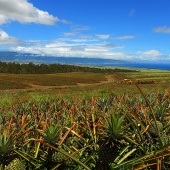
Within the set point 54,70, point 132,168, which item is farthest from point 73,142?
point 54,70

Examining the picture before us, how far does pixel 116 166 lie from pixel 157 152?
0.97 feet

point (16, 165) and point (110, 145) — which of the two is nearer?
point (16, 165)

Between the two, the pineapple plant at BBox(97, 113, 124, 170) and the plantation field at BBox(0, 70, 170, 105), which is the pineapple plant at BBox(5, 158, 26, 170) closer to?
the pineapple plant at BBox(97, 113, 124, 170)

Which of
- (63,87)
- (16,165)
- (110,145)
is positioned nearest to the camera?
(16,165)

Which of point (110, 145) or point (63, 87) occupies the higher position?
point (110, 145)

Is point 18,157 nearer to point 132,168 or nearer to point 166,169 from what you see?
point 132,168

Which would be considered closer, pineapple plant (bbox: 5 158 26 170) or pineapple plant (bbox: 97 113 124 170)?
pineapple plant (bbox: 5 158 26 170)

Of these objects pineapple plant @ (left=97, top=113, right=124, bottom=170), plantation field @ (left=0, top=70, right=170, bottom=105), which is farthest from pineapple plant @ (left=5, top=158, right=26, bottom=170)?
plantation field @ (left=0, top=70, right=170, bottom=105)

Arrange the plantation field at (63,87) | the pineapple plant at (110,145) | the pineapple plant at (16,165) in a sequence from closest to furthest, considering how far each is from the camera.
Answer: the pineapple plant at (16,165) → the pineapple plant at (110,145) → the plantation field at (63,87)

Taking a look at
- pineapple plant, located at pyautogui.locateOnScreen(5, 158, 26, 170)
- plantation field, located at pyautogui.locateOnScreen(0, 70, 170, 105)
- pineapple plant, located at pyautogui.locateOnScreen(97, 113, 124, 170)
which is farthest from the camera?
plantation field, located at pyautogui.locateOnScreen(0, 70, 170, 105)

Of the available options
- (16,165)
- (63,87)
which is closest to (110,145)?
(16,165)

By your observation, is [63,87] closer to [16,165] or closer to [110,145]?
[110,145]

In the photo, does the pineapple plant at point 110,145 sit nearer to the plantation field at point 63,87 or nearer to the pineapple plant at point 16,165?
the plantation field at point 63,87

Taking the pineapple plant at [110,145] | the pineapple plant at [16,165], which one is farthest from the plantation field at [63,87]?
the pineapple plant at [16,165]
